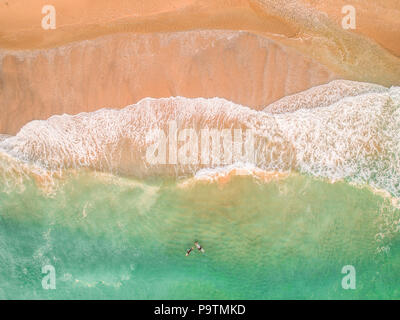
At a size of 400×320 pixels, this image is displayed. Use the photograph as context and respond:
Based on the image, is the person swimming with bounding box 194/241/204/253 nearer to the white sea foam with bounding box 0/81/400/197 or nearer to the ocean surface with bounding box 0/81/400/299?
the ocean surface with bounding box 0/81/400/299

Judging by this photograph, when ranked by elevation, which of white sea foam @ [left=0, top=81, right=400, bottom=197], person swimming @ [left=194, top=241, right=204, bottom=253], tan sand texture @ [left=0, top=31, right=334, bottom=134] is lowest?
person swimming @ [left=194, top=241, right=204, bottom=253]

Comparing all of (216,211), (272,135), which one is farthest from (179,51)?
(216,211)

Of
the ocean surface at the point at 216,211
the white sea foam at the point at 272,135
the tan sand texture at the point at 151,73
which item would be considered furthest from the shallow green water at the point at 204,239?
the tan sand texture at the point at 151,73

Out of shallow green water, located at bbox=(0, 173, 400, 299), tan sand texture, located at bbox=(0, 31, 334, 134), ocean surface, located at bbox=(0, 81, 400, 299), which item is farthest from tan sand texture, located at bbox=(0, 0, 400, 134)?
shallow green water, located at bbox=(0, 173, 400, 299)

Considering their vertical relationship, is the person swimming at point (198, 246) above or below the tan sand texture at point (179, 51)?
below

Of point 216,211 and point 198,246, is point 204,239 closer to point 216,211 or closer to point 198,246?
point 198,246

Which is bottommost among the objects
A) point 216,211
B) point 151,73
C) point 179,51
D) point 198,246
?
point 198,246

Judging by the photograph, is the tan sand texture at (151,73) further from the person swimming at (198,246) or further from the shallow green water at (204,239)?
the person swimming at (198,246)
